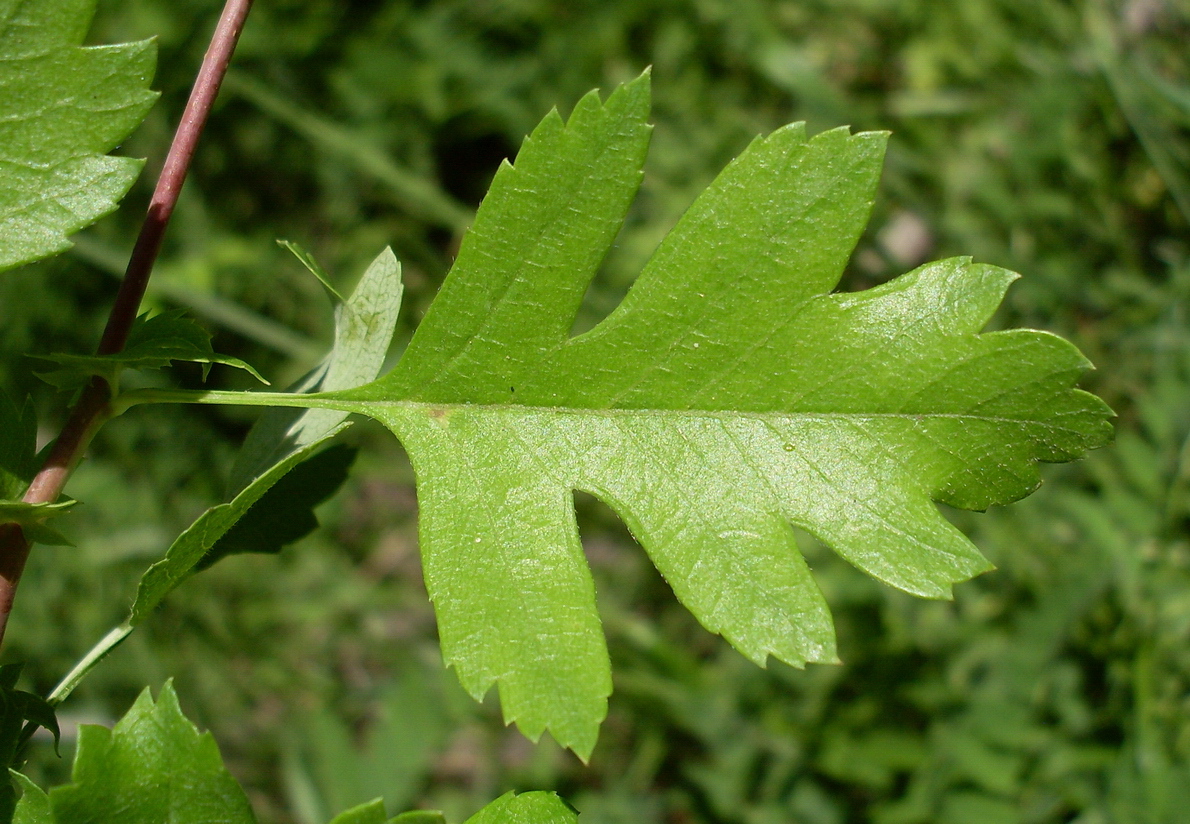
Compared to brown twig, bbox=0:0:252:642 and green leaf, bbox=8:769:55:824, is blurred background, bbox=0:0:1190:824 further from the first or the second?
green leaf, bbox=8:769:55:824

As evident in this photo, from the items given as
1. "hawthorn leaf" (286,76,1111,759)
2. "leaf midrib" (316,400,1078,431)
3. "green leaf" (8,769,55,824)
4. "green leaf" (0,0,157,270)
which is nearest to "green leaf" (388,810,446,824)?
"hawthorn leaf" (286,76,1111,759)

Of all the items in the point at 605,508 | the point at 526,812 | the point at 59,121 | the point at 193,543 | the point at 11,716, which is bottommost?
the point at 605,508

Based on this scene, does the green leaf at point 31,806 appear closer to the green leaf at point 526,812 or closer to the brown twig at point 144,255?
the brown twig at point 144,255

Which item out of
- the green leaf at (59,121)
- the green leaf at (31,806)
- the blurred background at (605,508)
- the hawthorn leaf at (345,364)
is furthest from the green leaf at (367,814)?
the blurred background at (605,508)

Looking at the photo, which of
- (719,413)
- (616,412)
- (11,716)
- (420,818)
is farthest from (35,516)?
(719,413)

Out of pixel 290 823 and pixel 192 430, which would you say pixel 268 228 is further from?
pixel 290 823

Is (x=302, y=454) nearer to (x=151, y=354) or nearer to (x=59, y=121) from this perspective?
(x=151, y=354)
